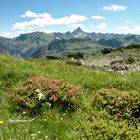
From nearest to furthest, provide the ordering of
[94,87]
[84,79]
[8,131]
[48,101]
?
[8,131]
[48,101]
[94,87]
[84,79]

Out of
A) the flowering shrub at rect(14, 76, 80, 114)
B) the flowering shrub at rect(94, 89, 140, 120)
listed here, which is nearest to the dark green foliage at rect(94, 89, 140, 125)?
the flowering shrub at rect(94, 89, 140, 120)

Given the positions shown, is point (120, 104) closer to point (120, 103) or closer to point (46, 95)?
point (120, 103)

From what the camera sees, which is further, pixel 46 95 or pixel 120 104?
pixel 46 95

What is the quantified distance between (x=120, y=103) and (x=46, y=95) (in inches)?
124

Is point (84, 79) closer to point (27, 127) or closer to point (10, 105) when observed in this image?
point (10, 105)

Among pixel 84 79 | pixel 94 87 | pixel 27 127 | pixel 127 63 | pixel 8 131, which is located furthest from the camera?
pixel 127 63

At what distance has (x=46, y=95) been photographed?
1402 cm

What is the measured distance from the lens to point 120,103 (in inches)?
496

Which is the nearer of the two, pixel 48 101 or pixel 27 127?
pixel 27 127

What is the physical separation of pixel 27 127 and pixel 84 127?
72.8 inches

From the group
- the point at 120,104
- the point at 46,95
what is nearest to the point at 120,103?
the point at 120,104

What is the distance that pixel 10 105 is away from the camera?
1391cm

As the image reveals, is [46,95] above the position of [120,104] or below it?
above

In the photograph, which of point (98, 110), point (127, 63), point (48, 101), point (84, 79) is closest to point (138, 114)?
point (98, 110)
